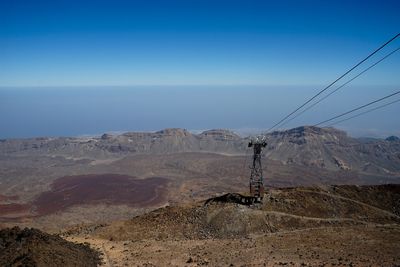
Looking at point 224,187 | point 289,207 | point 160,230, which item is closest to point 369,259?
point 289,207

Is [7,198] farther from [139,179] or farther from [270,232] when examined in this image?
[270,232]

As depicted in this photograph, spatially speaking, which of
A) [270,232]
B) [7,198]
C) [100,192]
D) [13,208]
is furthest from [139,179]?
[270,232]

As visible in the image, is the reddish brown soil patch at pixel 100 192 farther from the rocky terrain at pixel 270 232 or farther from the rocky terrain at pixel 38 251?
the rocky terrain at pixel 38 251

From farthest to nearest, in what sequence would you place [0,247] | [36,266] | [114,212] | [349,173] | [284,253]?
[349,173]
[114,212]
[284,253]
[0,247]
[36,266]

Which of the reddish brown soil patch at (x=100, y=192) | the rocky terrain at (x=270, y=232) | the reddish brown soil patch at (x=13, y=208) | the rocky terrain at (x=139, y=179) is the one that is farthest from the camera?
the reddish brown soil patch at (x=100, y=192)

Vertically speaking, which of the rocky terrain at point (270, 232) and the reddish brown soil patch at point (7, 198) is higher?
the rocky terrain at point (270, 232)

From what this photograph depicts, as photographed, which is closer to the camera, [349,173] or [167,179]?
[167,179]

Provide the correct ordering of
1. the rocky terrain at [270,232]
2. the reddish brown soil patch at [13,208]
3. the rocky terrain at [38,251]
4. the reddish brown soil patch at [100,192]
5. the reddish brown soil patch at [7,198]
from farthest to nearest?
1. the reddish brown soil patch at [7,198]
2. the reddish brown soil patch at [100,192]
3. the reddish brown soil patch at [13,208]
4. the rocky terrain at [270,232]
5. the rocky terrain at [38,251]

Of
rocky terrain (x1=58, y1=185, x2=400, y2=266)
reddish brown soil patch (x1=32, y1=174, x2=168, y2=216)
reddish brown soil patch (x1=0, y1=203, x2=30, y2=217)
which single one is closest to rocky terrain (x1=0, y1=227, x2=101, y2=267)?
rocky terrain (x1=58, y1=185, x2=400, y2=266)

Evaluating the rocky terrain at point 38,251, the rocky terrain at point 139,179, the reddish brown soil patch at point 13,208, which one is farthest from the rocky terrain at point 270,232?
the reddish brown soil patch at point 13,208

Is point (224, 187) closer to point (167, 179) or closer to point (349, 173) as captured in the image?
point (167, 179)
